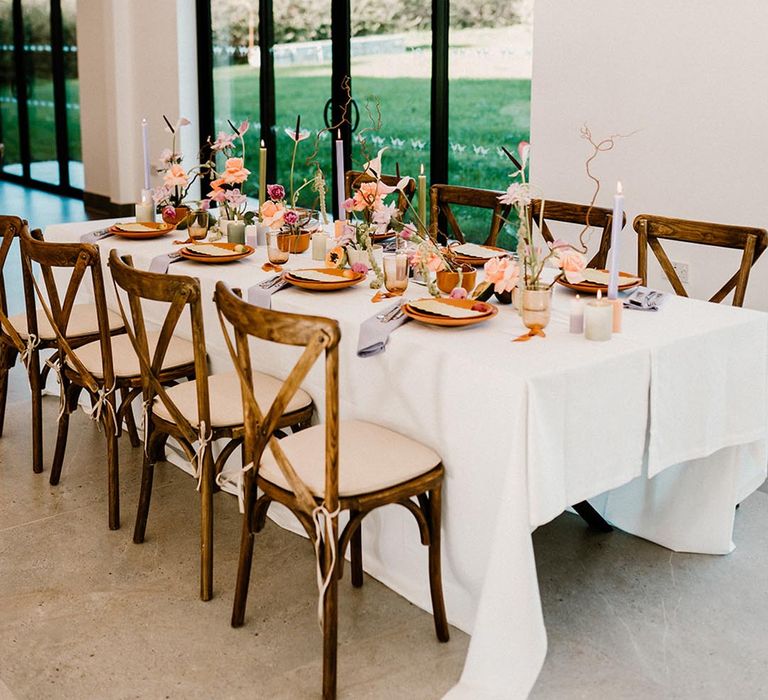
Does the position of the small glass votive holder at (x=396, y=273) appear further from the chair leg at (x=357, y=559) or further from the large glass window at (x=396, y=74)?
the large glass window at (x=396, y=74)

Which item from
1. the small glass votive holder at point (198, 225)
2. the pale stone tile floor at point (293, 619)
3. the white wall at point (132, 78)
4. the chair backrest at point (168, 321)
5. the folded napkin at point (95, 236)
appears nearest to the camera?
the pale stone tile floor at point (293, 619)

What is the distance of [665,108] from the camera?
438cm

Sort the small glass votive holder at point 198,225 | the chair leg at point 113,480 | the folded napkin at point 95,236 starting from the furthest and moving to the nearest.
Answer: the folded napkin at point 95,236 → the small glass votive holder at point 198,225 → the chair leg at point 113,480

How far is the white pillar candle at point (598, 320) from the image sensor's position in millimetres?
2527

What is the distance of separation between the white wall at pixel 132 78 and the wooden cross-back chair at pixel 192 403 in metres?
5.40

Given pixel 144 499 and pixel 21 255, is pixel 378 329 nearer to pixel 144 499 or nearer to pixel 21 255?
pixel 144 499

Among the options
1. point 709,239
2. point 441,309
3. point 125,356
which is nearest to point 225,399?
point 125,356

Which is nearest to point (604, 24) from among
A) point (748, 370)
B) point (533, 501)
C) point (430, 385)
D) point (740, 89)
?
point (740, 89)

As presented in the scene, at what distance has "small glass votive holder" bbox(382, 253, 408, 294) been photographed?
9.86 ft

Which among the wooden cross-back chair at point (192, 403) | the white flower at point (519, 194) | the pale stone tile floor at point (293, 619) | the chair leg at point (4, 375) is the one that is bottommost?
the pale stone tile floor at point (293, 619)

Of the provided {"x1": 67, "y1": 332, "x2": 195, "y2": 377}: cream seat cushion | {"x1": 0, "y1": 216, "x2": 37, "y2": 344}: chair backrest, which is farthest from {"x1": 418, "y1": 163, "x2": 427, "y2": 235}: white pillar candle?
{"x1": 0, "y1": 216, "x2": 37, "y2": 344}: chair backrest

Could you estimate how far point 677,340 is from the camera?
101 inches

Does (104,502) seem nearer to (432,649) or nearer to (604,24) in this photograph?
(432,649)

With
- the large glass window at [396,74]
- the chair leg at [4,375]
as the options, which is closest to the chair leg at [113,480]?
the chair leg at [4,375]
